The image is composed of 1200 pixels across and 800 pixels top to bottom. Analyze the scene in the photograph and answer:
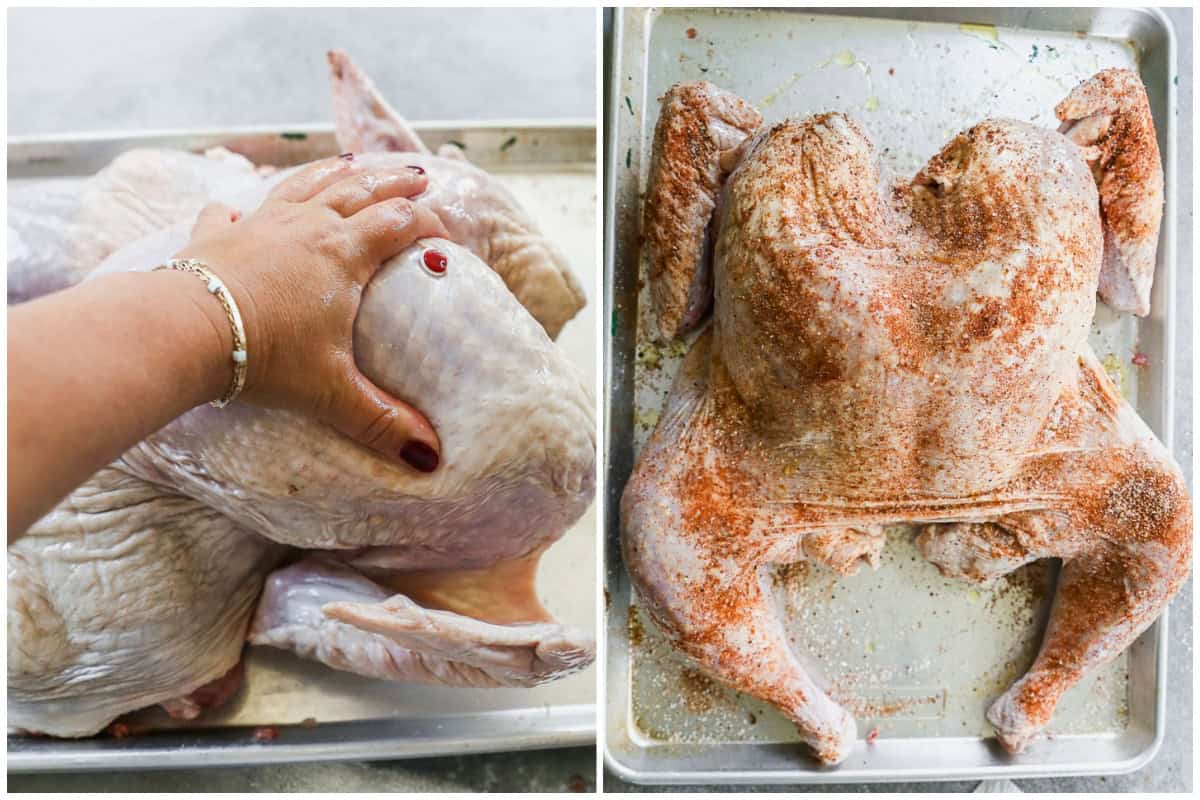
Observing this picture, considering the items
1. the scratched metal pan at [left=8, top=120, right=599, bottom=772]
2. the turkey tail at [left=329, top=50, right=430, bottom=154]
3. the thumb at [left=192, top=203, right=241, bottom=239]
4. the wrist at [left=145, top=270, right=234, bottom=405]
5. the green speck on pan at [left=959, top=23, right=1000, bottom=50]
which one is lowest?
the scratched metal pan at [left=8, top=120, right=599, bottom=772]

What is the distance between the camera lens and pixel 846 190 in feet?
3.32

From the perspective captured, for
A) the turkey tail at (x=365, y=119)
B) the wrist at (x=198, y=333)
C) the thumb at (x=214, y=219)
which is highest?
the turkey tail at (x=365, y=119)

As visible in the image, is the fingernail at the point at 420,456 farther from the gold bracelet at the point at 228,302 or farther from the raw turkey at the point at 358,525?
the gold bracelet at the point at 228,302

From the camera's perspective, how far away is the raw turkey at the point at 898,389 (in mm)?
986

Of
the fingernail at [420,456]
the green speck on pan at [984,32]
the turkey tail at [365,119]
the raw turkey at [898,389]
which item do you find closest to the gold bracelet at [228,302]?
the fingernail at [420,456]

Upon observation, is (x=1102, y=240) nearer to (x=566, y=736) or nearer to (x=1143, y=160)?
(x=1143, y=160)

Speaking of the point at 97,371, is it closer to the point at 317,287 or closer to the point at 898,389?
the point at 317,287

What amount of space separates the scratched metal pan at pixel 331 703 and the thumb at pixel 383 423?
1.02 ft

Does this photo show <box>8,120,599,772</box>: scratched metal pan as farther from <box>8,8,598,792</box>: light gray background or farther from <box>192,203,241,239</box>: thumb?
<box>192,203,241,239</box>: thumb

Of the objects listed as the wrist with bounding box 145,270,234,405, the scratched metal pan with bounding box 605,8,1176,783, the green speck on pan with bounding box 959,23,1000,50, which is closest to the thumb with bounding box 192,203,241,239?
the wrist with bounding box 145,270,234,405

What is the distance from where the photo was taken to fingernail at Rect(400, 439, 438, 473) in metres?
0.90

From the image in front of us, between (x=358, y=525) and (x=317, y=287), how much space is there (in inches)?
11.6

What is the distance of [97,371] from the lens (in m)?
0.69

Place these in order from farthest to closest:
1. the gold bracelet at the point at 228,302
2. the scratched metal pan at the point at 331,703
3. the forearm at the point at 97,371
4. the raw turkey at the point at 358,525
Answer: the scratched metal pan at the point at 331,703 → the raw turkey at the point at 358,525 → the gold bracelet at the point at 228,302 → the forearm at the point at 97,371
